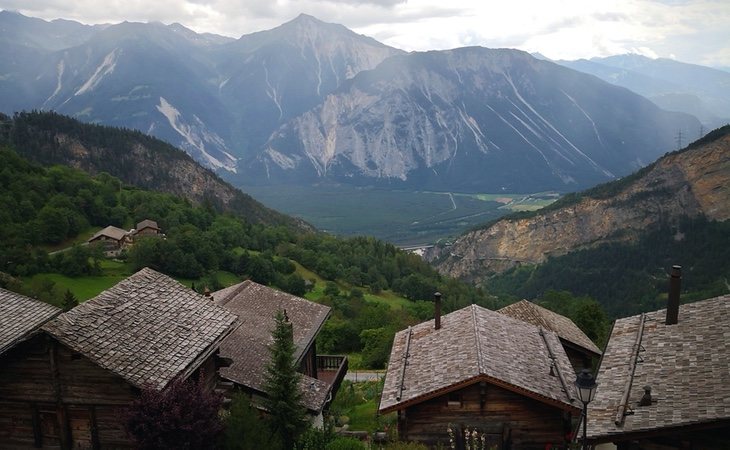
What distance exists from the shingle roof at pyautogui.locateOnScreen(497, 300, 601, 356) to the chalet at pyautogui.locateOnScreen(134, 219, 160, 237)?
7239 cm

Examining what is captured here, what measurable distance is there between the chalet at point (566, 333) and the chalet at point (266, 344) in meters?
10.00

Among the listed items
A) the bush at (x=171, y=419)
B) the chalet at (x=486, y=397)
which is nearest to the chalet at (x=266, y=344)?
the chalet at (x=486, y=397)

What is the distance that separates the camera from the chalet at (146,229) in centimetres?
9296

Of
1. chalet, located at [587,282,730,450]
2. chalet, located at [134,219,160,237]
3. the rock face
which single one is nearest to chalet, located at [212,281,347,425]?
chalet, located at [587,282,730,450]

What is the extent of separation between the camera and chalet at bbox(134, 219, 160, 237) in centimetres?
9296

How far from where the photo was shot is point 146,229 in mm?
94125

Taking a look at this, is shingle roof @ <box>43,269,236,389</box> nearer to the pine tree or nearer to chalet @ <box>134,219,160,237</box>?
the pine tree

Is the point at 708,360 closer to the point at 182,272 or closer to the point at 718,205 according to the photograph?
the point at 182,272

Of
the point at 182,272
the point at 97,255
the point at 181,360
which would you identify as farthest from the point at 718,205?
the point at 181,360

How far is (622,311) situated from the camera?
111 meters

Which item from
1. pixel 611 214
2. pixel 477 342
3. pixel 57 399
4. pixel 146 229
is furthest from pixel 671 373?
pixel 611 214

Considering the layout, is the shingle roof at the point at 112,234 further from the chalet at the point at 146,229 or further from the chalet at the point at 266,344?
the chalet at the point at 266,344

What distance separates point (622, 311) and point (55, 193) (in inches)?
3995

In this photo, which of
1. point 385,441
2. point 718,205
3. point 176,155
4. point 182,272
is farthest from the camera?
point 176,155
